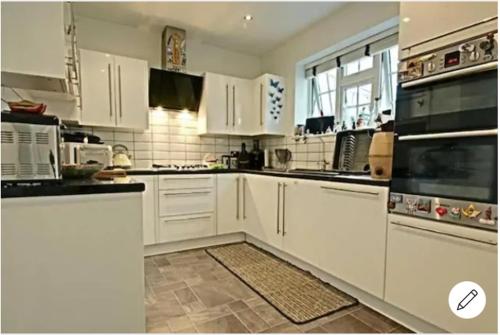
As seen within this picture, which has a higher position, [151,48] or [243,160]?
[151,48]

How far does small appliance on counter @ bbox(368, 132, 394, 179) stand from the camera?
1.82 metres

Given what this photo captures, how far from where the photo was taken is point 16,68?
4.75 ft

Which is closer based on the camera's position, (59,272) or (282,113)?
(59,272)

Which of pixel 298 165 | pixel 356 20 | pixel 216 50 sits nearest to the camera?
pixel 356 20

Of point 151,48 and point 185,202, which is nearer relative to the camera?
point 185,202

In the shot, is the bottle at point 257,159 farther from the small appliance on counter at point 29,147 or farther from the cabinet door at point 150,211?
the small appliance on counter at point 29,147

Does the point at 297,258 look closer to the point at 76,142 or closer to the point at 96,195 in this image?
the point at 96,195

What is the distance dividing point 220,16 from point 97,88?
1418mm

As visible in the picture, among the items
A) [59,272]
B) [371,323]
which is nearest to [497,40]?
[371,323]

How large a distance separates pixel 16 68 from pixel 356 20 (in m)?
2.63

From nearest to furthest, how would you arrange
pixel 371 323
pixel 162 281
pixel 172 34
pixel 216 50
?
pixel 371 323
pixel 162 281
pixel 172 34
pixel 216 50

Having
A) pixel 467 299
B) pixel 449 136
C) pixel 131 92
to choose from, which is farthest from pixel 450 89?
pixel 131 92

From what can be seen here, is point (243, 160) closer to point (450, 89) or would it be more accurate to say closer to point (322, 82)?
Answer: point (322, 82)

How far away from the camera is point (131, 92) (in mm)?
3012
